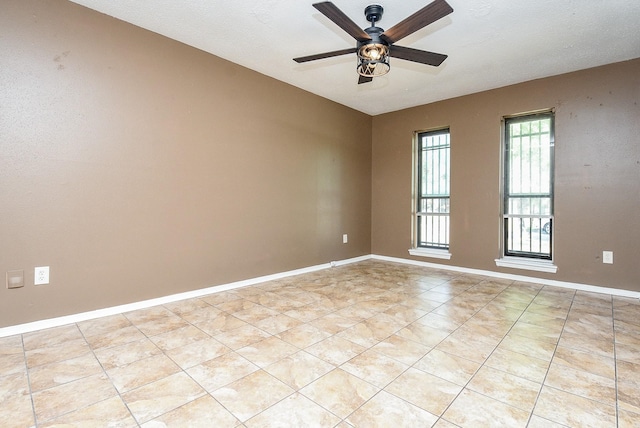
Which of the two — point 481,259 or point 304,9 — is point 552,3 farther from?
point 481,259

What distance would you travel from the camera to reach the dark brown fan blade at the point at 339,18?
1.87m

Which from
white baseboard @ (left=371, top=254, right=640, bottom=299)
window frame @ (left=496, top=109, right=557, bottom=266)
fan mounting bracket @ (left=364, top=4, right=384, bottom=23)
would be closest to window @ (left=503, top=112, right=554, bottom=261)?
window frame @ (left=496, top=109, right=557, bottom=266)

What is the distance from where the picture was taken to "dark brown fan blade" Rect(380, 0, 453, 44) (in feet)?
6.07

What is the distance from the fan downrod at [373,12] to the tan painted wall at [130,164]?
167 cm

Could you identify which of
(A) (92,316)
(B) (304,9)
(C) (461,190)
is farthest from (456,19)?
(A) (92,316)

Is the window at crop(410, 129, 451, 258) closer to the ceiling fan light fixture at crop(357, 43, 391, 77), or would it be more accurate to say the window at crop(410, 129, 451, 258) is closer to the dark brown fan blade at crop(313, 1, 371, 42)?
the ceiling fan light fixture at crop(357, 43, 391, 77)

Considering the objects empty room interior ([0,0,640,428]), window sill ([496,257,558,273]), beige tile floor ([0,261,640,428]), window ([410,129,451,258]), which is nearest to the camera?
beige tile floor ([0,261,640,428])

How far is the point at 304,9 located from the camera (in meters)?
2.47

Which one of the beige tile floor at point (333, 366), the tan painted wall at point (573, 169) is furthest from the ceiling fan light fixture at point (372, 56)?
the tan painted wall at point (573, 169)

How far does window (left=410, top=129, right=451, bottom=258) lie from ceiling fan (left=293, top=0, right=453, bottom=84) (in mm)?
2416

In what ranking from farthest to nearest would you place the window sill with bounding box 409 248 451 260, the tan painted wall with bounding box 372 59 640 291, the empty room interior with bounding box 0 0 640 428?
the window sill with bounding box 409 248 451 260 < the tan painted wall with bounding box 372 59 640 291 < the empty room interior with bounding box 0 0 640 428

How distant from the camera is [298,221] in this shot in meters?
4.18

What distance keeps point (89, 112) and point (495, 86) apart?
15.0 feet

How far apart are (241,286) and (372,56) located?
2.70 metres
